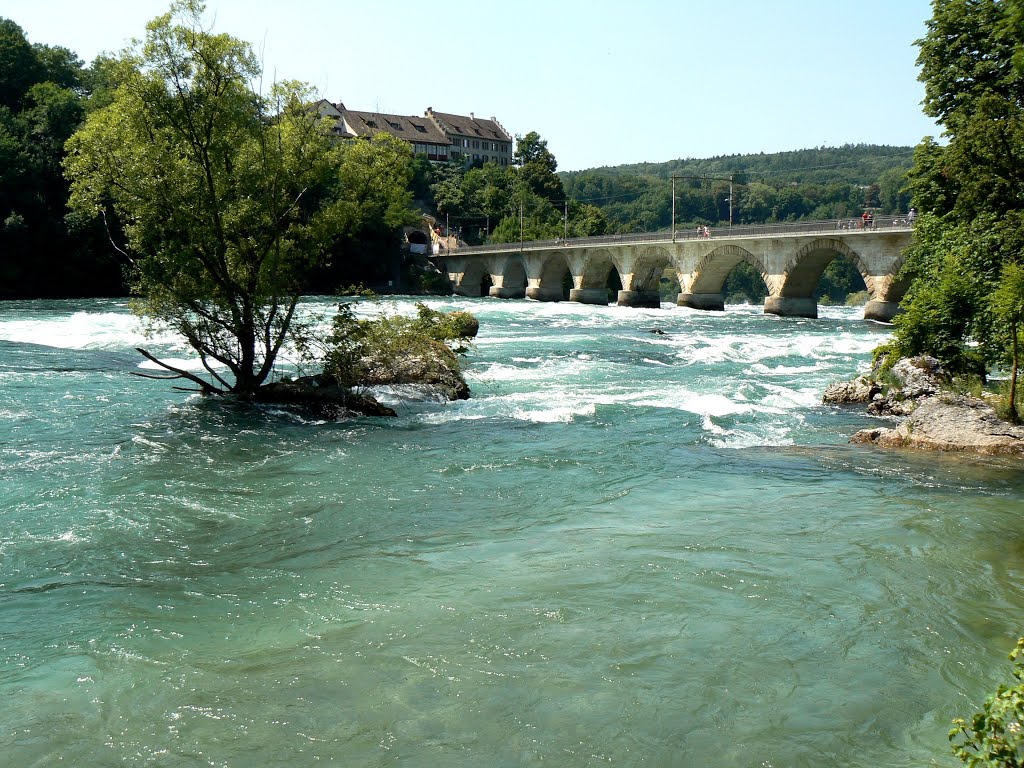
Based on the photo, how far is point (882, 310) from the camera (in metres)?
46.9

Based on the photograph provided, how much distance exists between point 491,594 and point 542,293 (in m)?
75.0

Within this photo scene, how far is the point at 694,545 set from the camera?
930cm

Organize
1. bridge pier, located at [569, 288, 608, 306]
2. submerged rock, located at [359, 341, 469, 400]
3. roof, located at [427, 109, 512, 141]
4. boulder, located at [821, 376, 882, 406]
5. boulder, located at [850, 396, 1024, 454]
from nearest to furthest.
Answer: boulder, located at [850, 396, 1024, 454] → boulder, located at [821, 376, 882, 406] → submerged rock, located at [359, 341, 469, 400] → bridge pier, located at [569, 288, 608, 306] → roof, located at [427, 109, 512, 141]

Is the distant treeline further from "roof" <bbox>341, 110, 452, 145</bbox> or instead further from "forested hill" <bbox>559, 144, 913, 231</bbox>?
"roof" <bbox>341, 110, 452, 145</bbox>

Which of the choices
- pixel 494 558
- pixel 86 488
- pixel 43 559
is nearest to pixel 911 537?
pixel 494 558

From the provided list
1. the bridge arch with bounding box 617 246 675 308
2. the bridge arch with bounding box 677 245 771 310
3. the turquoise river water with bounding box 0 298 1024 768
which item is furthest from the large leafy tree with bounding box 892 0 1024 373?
the bridge arch with bounding box 617 246 675 308

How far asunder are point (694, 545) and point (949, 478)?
4990 millimetres

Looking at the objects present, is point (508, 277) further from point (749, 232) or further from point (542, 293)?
point (749, 232)

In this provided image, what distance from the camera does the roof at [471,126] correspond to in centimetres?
13712

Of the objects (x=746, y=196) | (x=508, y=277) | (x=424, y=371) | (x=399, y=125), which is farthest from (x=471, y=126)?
(x=424, y=371)

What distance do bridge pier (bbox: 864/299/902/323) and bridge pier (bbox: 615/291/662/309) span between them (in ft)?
76.7

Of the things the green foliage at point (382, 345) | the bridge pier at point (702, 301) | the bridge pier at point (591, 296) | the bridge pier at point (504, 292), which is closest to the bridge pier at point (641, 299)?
the bridge pier at point (591, 296)

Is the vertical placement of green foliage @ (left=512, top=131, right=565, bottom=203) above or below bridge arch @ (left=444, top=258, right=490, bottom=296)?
above

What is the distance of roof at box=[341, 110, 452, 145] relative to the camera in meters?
122
